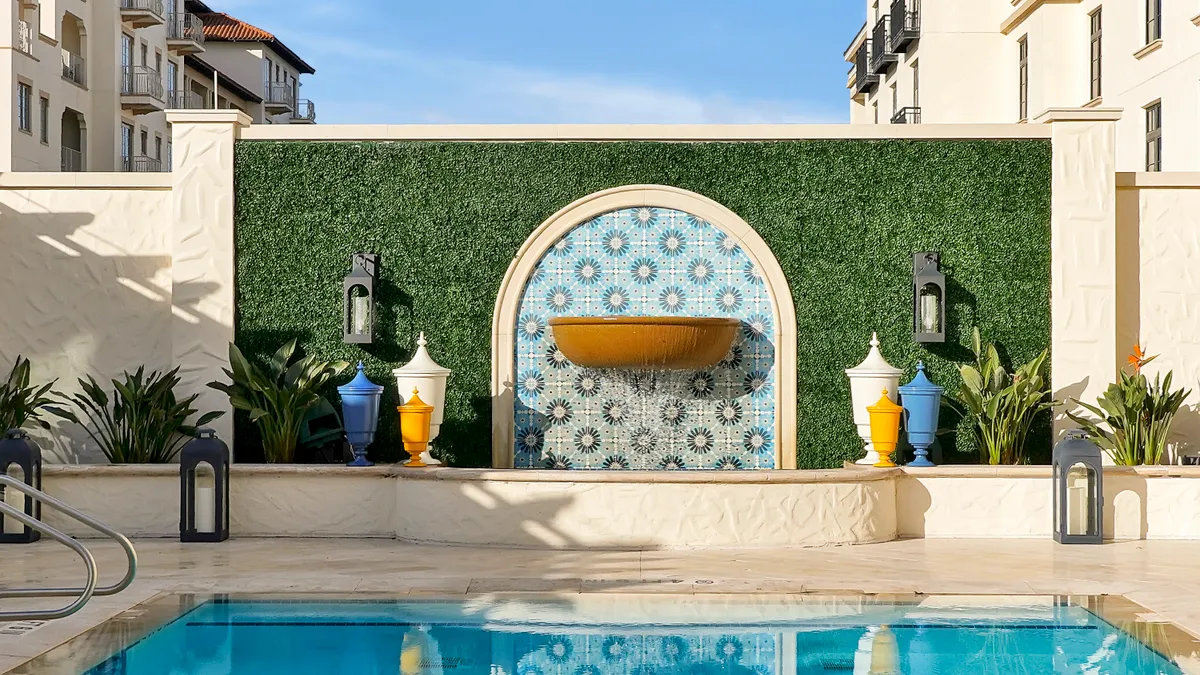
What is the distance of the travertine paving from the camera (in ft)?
25.8

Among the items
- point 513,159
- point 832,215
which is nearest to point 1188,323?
point 832,215

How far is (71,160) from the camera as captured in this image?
3434 cm

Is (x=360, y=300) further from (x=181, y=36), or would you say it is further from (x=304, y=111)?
(x=304, y=111)

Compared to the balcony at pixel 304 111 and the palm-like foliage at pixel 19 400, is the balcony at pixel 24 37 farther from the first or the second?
the balcony at pixel 304 111

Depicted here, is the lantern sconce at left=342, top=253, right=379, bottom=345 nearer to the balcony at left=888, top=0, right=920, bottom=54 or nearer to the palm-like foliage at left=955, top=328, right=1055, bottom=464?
the palm-like foliage at left=955, top=328, right=1055, bottom=464

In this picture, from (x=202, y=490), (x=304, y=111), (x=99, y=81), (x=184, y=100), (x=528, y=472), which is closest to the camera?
(x=528, y=472)

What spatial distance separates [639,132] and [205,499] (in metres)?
4.52

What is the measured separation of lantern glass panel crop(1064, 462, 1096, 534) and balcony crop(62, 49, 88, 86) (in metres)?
29.2

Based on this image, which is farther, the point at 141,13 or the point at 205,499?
the point at 141,13

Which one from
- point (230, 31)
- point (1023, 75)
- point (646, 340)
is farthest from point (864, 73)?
point (230, 31)

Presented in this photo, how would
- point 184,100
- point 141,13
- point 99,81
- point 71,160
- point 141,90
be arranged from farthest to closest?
1. point 184,100
2. point 141,90
3. point 141,13
4. point 99,81
5. point 71,160

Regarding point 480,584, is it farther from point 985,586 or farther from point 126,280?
point 126,280

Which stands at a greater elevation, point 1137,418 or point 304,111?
point 304,111

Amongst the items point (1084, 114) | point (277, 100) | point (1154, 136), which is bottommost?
point (1084, 114)
